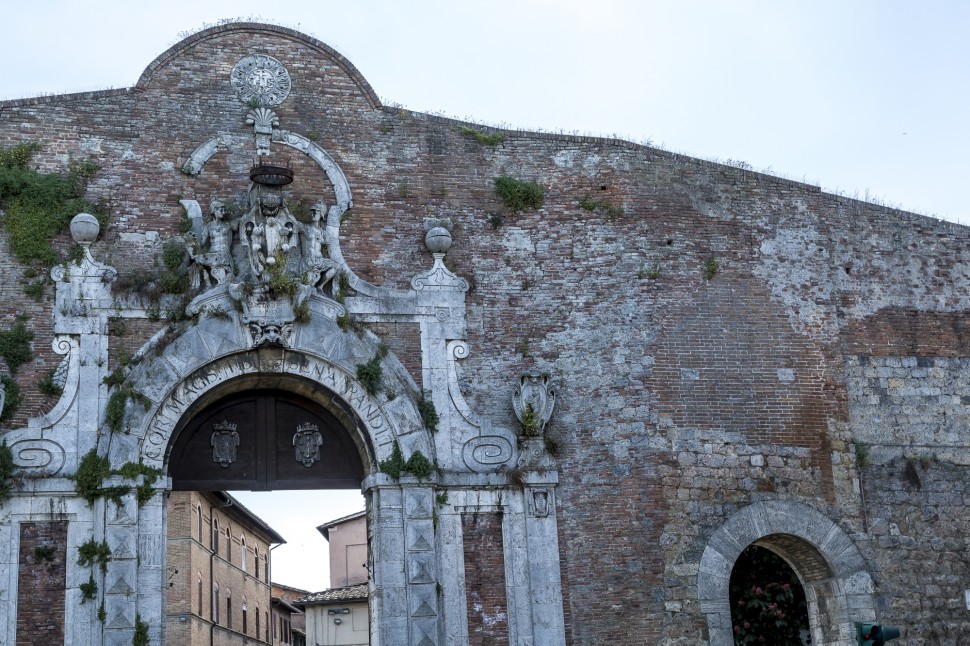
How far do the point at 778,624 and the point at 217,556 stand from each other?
19.8m

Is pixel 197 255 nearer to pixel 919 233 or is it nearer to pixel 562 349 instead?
pixel 562 349

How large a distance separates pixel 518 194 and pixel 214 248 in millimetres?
3888

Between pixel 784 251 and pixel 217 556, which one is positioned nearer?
pixel 784 251

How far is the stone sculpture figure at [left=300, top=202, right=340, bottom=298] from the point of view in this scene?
14.9 metres

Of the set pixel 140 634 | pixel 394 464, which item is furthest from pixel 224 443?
pixel 140 634

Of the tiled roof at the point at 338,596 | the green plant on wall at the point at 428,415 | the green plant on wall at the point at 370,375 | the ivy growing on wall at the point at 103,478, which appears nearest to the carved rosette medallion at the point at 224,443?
the ivy growing on wall at the point at 103,478

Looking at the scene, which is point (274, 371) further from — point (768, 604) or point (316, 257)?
point (768, 604)

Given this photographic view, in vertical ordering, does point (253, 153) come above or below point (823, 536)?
above

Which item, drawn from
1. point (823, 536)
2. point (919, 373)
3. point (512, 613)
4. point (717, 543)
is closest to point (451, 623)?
point (512, 613)

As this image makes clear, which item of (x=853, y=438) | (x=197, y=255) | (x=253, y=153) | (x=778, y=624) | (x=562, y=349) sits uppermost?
(x=253, y=153)

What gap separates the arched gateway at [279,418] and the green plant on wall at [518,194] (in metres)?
1.10

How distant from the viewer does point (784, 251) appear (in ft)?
53.4

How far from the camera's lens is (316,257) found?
15.0 m

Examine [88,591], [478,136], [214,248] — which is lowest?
[88,591]
